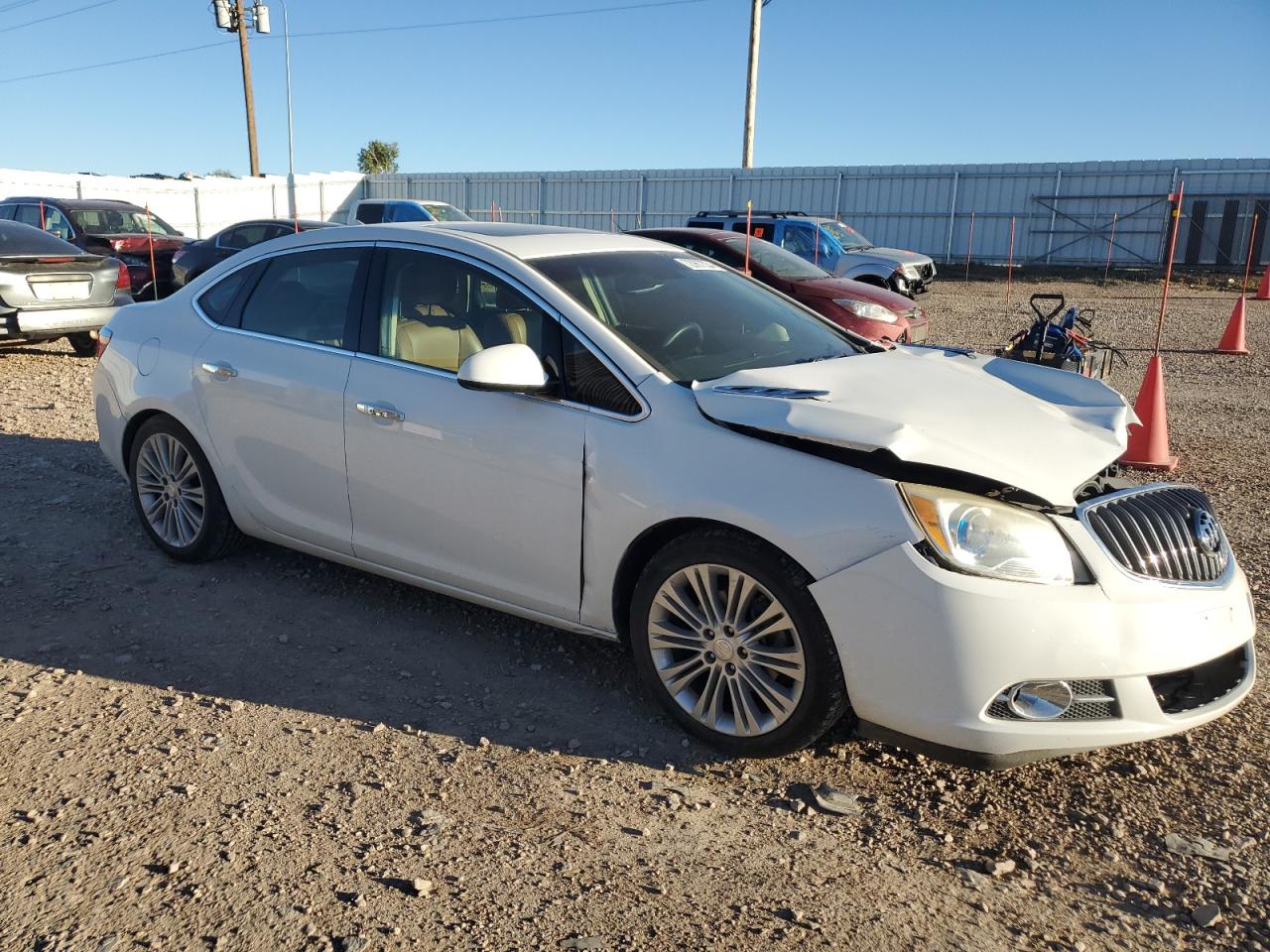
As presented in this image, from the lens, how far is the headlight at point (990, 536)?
291 cm

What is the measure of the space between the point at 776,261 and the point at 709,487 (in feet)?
32.0

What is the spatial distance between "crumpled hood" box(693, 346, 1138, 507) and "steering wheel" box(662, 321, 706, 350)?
0.96ft

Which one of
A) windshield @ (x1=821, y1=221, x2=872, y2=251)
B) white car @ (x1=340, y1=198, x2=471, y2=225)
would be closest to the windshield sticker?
windshield @ (x1=821, y1=221, x2=872, y2=251)

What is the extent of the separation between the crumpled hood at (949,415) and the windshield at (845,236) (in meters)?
16.5

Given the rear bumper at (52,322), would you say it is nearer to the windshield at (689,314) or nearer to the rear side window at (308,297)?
the rear side window at (308,297)

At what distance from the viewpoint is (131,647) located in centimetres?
419

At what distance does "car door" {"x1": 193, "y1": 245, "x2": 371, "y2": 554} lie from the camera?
14.0ft

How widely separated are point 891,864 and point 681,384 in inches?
63.7

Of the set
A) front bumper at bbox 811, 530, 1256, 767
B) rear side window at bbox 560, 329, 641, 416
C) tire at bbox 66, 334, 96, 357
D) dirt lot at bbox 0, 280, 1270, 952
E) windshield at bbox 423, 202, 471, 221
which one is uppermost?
windshield at bbox 423, 202, 471, 221

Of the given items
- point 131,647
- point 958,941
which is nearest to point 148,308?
point 131,647

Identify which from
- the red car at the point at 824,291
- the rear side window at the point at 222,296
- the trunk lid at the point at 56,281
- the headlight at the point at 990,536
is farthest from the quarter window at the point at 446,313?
the trunk lid at the point at 56,281

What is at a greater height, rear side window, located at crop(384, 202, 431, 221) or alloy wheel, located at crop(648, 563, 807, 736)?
rear side window, located at crop(384, 202, 431, 221)

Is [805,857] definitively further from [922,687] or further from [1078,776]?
[1078,776]

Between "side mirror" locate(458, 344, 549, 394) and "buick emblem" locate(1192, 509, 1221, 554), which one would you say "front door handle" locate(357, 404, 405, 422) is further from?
"buick emblem" locate(1192, 509, 1221, 554)
